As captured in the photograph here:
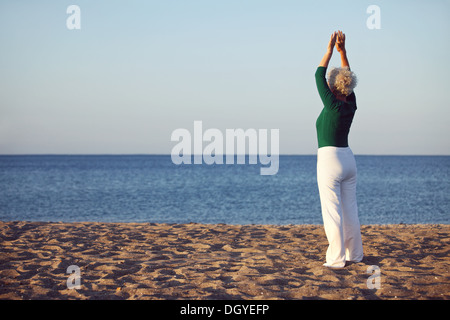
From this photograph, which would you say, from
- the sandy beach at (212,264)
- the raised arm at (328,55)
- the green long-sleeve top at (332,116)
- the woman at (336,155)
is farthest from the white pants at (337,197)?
the raised arm at (328,55)

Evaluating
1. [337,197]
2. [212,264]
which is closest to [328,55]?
[337,197]

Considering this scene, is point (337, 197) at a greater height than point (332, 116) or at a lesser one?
lesser

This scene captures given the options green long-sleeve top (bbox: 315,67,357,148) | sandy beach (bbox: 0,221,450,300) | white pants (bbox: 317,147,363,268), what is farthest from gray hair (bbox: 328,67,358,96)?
sandy beach (bbox: 0,221,450,300)

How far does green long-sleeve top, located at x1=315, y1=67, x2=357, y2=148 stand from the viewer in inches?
195

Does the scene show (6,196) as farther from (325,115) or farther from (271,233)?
(325,115)

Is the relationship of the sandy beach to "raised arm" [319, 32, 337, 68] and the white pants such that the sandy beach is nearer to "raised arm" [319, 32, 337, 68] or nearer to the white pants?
the white pants

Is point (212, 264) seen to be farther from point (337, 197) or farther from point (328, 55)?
point (328, 55)

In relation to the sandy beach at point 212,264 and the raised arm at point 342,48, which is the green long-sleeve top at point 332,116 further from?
the sandy beach at point 212,264

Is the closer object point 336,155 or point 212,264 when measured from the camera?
point 336,155

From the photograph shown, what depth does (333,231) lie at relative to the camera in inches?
195

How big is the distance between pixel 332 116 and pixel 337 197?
0.93 metres

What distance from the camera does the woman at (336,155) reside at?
4957mm

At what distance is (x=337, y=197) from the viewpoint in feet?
16.3
